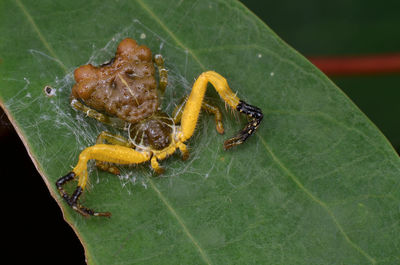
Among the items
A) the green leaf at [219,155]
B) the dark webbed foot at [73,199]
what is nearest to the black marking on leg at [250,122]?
the green leaf at [219,155]

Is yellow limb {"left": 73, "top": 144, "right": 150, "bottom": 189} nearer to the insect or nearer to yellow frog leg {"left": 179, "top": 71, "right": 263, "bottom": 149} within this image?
the insect

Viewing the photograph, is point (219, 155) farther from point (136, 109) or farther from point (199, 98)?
point (136, 109)

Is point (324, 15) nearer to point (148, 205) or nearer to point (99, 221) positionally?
point (148, 205)

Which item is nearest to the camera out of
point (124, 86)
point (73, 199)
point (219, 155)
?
point (73, 199)

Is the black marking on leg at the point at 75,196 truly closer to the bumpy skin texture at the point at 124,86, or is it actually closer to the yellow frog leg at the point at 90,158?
the yellow frog leg at the point at 90,158

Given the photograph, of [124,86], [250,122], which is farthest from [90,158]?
[250,122]
